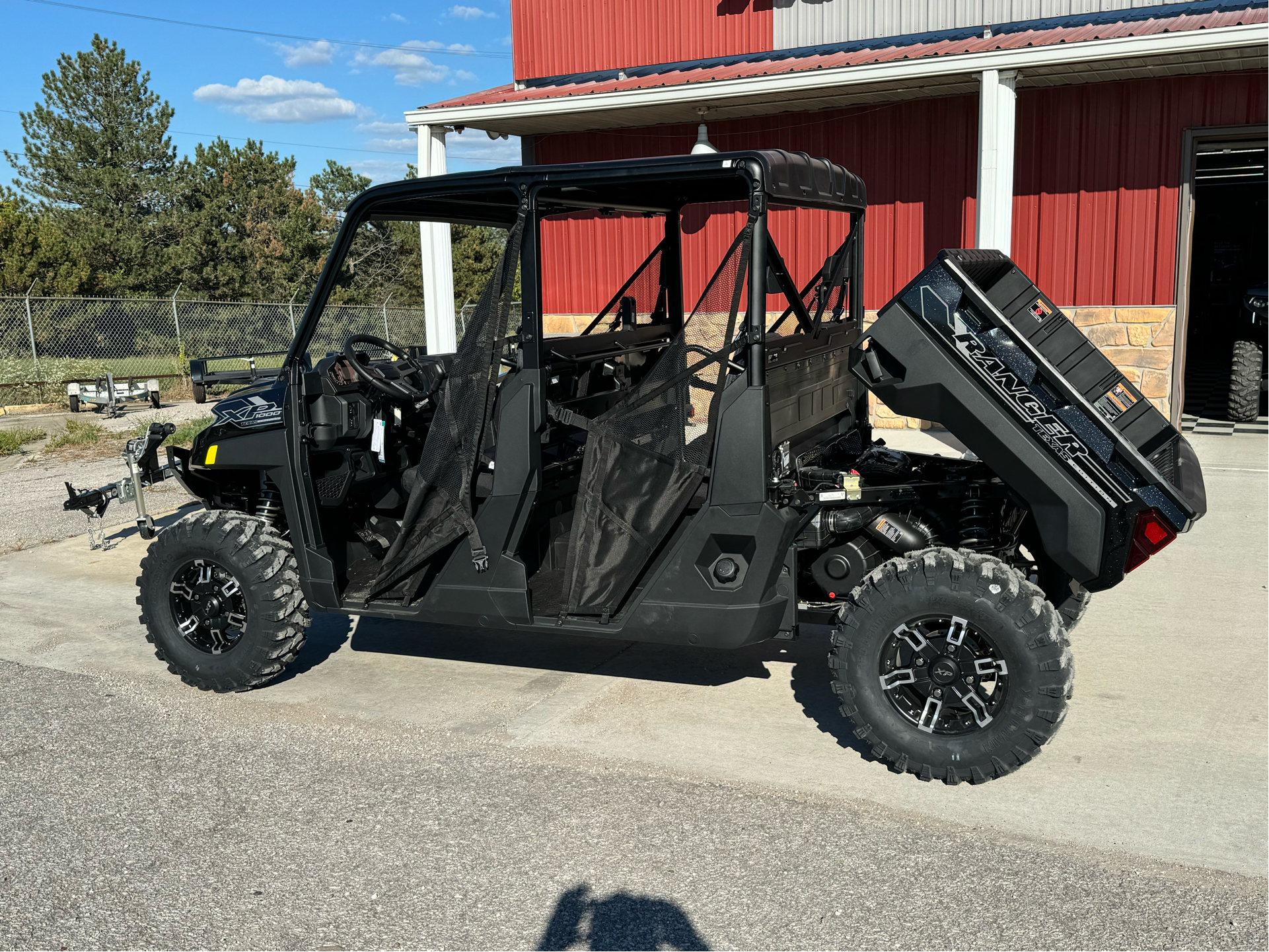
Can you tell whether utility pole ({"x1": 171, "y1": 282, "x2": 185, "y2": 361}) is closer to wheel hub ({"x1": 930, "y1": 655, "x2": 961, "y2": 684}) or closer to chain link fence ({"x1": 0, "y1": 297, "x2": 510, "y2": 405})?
chain link fence ({"x1": 0, "y1": 297, "x2": 510, "y2": 405})

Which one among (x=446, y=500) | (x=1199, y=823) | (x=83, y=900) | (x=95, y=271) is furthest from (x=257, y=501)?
(x=95, y=271)

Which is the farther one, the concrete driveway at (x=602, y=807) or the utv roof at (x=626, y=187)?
the utv roof at (x=626, y=187)

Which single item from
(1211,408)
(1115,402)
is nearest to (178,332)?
(1211,408)

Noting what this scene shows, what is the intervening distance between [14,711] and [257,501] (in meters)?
1.37

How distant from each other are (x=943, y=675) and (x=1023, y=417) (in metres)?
0.94

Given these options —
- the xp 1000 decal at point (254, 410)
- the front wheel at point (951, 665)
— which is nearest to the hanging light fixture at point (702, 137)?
the xp 1000 decal at point (254, 410)

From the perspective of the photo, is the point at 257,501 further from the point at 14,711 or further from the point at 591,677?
the point at 591,677

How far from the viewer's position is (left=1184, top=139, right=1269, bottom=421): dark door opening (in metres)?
12.4

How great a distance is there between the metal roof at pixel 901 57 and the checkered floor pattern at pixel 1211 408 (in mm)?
3794

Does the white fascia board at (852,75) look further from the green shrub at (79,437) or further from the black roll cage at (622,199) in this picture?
the black roll cage at (622,199)

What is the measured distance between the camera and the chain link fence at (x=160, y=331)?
70.3 feet

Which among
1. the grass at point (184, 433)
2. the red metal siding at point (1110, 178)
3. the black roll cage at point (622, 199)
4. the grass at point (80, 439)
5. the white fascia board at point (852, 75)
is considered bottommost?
the grass at point (80, 439)

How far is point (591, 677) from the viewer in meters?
5.23

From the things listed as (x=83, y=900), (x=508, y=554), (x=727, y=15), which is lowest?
(x=83, y=900)
